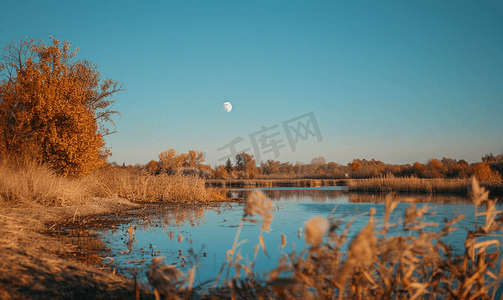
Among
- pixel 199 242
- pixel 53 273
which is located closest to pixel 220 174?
pixel 199 242

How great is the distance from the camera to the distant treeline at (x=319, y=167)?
3568cm

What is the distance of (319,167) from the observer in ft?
335

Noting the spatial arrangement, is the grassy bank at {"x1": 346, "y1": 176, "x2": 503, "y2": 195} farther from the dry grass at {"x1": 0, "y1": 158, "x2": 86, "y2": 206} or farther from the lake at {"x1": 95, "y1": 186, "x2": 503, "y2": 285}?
the dry grass at {"x1": 0, "y1": 158, "x2": 86, "y2": 206}

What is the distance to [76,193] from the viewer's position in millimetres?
11641

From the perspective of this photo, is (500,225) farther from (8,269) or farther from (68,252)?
(68,252)

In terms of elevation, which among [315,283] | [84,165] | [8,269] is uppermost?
[84,165]

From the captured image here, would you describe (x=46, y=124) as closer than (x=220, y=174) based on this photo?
Yes

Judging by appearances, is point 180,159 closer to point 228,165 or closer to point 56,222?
point 228,165

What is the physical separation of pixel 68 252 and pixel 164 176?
15.2 m

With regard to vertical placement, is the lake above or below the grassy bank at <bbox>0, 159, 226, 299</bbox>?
below

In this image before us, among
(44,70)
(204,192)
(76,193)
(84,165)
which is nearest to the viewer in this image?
(76,193)

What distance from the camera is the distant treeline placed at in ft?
117

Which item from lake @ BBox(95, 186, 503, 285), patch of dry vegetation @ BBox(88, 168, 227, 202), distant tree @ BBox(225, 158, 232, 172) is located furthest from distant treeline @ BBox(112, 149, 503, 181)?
lake @ BBox(95, 186, 503, 285)

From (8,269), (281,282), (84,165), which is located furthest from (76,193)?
(281,282)
